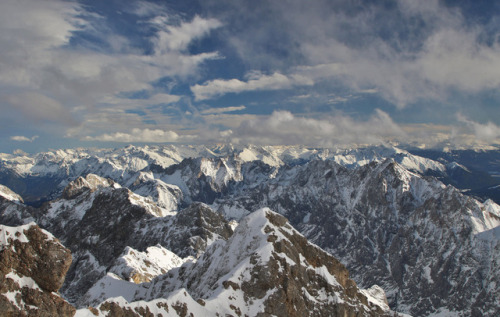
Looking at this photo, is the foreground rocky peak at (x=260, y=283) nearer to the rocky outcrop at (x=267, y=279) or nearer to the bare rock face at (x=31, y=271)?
the rocky outcrop at (x=267, y=279)

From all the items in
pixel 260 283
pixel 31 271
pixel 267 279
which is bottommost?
pixel 260 283

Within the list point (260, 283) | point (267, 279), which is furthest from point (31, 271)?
point (267, 279)

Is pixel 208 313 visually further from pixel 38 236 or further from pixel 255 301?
pixel 38 236

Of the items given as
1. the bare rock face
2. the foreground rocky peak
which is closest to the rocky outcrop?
the foreground rocky peak

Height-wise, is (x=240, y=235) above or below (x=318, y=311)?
above

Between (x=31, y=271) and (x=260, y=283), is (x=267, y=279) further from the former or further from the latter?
(x=31, y=271)

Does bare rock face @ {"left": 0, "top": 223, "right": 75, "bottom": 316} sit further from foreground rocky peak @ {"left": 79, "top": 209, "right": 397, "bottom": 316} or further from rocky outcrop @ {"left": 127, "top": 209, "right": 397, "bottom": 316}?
rocky outcrop @ {"left": 127, "top": 209, "right": 397, "bottom": 316}

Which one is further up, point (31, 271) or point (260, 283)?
point (31, 271)

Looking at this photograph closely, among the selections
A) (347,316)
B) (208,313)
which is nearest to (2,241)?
(208,313)
